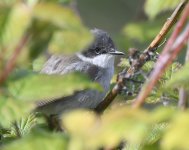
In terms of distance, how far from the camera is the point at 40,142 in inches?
46.6

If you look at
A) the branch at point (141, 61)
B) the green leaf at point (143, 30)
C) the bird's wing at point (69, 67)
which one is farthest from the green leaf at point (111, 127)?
the bird's wing at point (69, 67)

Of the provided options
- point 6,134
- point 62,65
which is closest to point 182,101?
point 6,134

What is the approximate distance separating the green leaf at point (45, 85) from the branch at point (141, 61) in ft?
1.22

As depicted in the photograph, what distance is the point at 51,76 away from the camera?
1.29 meters

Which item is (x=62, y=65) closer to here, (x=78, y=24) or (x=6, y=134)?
(x=6, y=134)

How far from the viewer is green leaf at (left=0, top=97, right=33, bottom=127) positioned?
1261 millimetres

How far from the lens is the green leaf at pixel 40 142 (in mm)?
1139

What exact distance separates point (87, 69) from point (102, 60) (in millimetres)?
298

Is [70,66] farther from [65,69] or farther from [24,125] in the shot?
[24,125]

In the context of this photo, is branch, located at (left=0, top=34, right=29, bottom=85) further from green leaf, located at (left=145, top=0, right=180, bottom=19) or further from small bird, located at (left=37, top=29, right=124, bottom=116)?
small bird, located at (left=37, top=29, right=124, bottom=116)

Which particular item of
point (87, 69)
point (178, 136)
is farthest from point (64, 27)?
point (87, 69)

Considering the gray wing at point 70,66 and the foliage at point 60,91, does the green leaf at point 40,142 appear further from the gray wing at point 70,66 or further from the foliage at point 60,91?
the gray wing at point 70,66

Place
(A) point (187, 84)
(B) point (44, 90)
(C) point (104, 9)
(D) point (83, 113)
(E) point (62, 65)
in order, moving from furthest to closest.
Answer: (C) point (104, 9) < (E) point (62, 65) < (A) point (187, 84) < (B) point (44, 90) < (D) point (83, 113)

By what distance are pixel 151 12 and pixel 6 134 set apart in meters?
0.98
